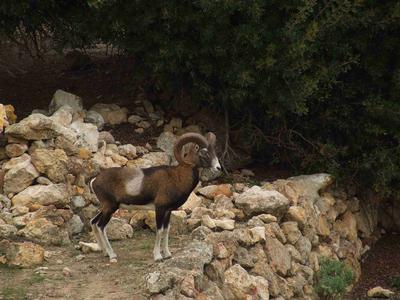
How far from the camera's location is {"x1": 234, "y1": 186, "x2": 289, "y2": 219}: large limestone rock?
1237 cm

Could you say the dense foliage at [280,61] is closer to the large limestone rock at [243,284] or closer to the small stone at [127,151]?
the small stone at [127,151]

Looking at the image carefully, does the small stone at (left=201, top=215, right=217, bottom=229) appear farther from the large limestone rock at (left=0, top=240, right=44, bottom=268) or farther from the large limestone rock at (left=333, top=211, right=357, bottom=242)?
the large limestone rock at (left=333, top=211, right=357, bottom=242)

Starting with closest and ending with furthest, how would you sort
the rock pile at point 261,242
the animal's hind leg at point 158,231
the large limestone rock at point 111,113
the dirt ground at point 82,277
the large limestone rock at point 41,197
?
the dirt ground at point 82,277
the rock pile at point 261,242
the animal's hind leg at point 158,231
the large limestone rock at point 41,197
the large limestone rock at point 111,113

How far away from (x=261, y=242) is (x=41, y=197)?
3454 mm

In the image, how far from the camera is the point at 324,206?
14.4 m

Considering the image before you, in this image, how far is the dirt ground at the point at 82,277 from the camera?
891cm

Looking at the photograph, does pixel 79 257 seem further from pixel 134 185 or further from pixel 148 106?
pixel 148 106

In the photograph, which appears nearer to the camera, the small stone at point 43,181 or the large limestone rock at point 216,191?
the small stone at point 43,181

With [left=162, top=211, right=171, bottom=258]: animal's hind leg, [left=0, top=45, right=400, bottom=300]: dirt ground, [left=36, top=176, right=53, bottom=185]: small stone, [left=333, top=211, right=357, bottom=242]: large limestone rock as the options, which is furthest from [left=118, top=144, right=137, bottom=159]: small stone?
[left=333, top=211, right=357, bottom=242]: large limestone rock

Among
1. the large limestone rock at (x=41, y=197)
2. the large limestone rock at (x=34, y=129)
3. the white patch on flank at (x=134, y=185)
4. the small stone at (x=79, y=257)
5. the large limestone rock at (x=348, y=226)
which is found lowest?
the large limestone rock at (x=348, y=226)

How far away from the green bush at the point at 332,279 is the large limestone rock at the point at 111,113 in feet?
15.5

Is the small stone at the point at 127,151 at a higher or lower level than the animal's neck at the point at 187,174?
A: lower

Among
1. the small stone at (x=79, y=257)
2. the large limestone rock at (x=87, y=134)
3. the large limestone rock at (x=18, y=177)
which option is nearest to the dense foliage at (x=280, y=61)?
the large limestone rock at (x=87, y=134)

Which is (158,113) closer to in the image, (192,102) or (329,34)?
(192,102)
